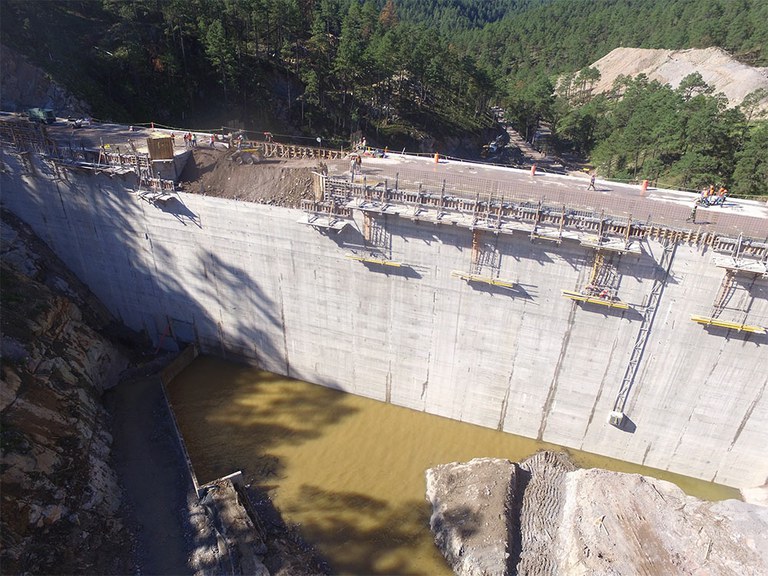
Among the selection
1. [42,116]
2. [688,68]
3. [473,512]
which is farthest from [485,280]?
[688,68]

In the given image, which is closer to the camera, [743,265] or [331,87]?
[743,265]

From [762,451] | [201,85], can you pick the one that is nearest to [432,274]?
[762,451]

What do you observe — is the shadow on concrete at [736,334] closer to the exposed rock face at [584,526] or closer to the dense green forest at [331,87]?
the exposed rock face at [584,526]

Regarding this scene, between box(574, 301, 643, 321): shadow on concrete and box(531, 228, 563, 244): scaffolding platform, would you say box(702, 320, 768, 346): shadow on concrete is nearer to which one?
box(574, 301, 643, 321): shadow on concrete

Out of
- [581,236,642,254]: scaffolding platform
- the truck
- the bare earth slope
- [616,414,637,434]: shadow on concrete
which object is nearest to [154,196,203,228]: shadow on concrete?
the truck

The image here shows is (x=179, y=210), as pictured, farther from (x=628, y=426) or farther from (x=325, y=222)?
(x=628, y=426)

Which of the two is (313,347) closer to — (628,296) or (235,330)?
(235,330)
